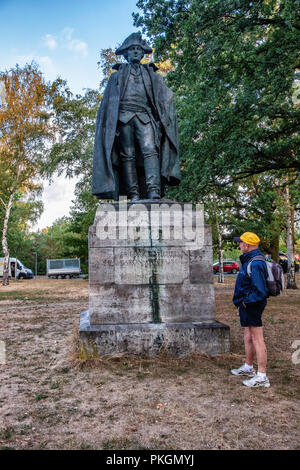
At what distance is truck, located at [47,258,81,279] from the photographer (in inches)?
1510

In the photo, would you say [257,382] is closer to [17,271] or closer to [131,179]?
[131,179]

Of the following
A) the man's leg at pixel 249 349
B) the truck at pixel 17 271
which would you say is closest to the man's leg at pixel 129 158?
the man's leg at pixel 249 349

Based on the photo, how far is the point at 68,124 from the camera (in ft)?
74.7

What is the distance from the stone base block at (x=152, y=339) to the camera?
13.1 ft

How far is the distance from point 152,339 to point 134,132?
9.78 feet

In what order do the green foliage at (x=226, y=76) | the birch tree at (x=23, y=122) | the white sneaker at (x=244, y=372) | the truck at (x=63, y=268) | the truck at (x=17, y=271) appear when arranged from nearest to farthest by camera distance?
the white sneaker at (x=244, y=372)
the green foliage at (x=226, y=76)
the birch tree at (x=23, y=122)
the truck at (x=17, y=271)
the truck at (x=63, y=268)

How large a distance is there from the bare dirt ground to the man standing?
0.16 metres

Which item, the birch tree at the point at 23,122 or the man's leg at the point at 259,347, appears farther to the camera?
the birch tree at the point at 23,122

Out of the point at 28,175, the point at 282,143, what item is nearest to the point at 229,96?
the point at 282,143

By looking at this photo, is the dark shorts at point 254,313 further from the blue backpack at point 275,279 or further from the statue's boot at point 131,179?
the statue's boot at point 131,179

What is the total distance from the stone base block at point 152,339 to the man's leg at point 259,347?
2.14ft

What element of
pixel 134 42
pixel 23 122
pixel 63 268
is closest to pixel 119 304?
pixel 134 42

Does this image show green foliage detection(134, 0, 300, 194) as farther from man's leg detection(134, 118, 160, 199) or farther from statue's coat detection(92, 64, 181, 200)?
man's leg detection(134, 118, 160, 199)

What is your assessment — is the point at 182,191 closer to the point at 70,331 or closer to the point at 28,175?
the point at 70,331
